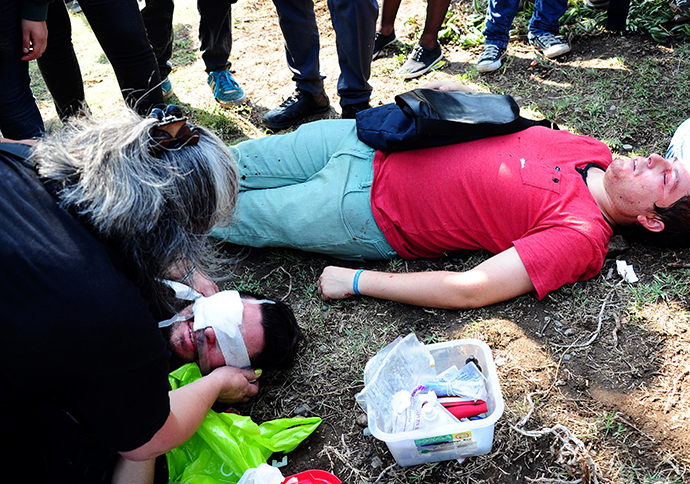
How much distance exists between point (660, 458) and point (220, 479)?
1.62 meters

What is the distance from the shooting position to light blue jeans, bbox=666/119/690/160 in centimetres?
269

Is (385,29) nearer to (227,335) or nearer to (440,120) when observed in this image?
(440,120)

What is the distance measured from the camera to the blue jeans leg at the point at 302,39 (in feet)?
11.8

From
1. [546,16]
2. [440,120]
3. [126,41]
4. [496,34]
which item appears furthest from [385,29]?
[440,120]

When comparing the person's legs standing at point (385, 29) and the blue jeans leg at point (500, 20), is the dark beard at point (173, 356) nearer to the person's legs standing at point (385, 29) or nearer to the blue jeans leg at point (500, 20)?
the person's legs standing at point (385, 29)

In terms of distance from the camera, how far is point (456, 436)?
1.82 metres

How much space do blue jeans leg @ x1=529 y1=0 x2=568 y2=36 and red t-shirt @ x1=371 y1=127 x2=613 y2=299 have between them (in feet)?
6.63

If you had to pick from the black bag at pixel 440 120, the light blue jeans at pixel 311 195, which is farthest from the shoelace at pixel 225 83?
the black bag at pixel 440 120

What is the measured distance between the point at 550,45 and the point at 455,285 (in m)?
2.79

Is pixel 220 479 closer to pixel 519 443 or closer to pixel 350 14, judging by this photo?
pixel 519 443

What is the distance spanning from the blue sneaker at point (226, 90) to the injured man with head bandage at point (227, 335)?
2.35 m

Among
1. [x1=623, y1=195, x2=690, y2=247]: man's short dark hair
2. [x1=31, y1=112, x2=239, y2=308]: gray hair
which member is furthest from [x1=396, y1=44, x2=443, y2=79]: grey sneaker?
[x1=31, y1=112, x2=239, y2=308]: gray hair

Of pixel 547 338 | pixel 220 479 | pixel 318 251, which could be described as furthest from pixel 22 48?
pixel 547 338

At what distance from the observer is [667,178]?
2.48 m
